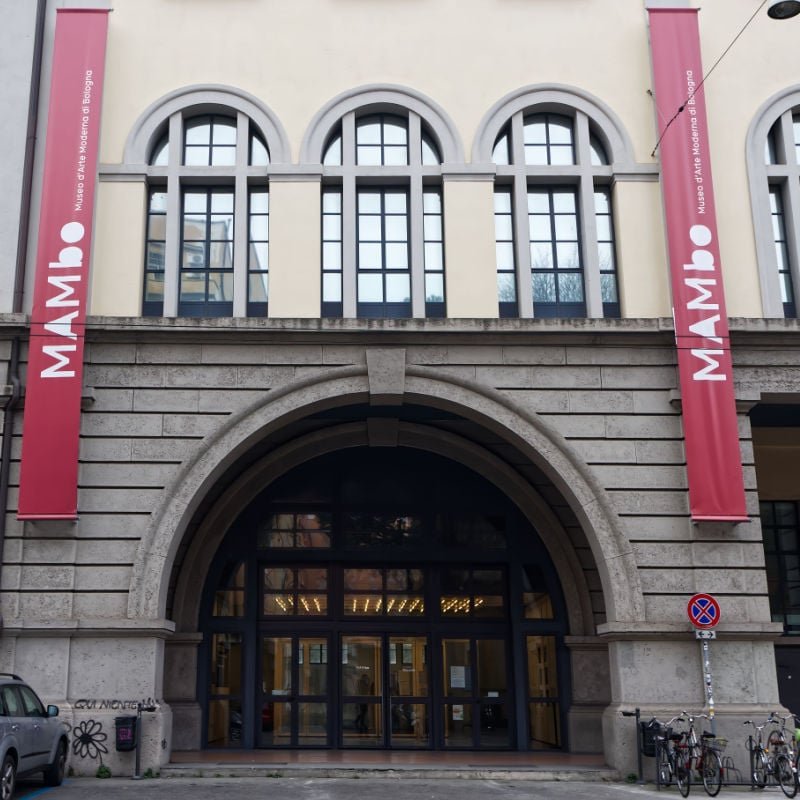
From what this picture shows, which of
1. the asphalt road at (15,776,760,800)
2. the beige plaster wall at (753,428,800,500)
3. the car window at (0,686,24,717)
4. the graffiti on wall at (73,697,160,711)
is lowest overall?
the asphalt road at (15,776,760,800)

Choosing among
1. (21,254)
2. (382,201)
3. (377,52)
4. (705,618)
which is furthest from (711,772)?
(21,254)

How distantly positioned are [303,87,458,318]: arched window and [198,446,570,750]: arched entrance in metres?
4.31

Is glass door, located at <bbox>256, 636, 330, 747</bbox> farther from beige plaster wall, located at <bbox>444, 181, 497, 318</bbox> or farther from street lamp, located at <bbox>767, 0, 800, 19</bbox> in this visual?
street lamp, located at <bbox>767, 0, 800, 19</bbox>

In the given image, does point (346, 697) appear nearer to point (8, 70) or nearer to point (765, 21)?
point (8, 70)

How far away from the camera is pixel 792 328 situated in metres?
18.7

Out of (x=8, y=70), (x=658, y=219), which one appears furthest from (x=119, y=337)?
(x=658, y=219)

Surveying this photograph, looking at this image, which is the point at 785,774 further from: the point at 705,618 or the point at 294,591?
the point at 294,591

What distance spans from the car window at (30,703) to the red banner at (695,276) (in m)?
11.3

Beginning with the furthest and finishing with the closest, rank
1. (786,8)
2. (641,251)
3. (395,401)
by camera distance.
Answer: (641,251) < (395,401) < (786,8)

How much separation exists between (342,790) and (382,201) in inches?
435

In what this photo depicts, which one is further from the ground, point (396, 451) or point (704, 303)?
point (704, 303)

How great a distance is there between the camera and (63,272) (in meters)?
18.3

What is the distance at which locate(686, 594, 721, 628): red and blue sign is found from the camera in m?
16.9

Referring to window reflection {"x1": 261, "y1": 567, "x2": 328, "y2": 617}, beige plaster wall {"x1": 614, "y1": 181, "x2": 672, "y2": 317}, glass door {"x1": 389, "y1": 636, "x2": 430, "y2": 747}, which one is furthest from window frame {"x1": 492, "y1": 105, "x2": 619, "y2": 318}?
glass door {"x1": 389, "y1": 636, "x2": 430, "y2": 747}
